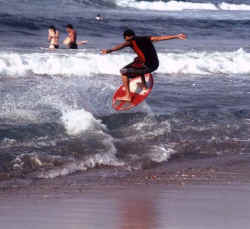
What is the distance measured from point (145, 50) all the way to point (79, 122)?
1.52m

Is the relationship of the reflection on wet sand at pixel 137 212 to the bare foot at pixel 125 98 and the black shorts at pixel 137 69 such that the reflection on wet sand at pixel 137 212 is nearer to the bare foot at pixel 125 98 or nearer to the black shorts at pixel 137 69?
the black shorts at pixel 137 69

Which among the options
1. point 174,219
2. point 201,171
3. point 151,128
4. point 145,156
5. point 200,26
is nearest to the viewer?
point 174,219

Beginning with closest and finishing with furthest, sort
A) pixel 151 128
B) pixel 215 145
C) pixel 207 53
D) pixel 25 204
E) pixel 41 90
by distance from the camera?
pixel 25 204 → pixel 215 145 → pixel 151 128 → pixel 41 90 → pixel 207 53

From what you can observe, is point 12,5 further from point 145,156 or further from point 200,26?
point 145,156

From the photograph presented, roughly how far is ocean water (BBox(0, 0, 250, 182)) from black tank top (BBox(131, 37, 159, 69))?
41.5 inches

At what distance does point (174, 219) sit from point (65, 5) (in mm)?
34901

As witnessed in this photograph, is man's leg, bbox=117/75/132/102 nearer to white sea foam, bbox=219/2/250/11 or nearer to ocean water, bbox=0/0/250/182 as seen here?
ocean water, bbox=0/0/250/182

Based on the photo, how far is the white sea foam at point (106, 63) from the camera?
1881cm

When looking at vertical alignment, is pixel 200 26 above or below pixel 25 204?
below

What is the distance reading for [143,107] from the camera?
43.5 feet

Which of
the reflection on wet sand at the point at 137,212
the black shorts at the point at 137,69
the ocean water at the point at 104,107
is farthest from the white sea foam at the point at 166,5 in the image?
the reflection on wet sand at the point at 137,212

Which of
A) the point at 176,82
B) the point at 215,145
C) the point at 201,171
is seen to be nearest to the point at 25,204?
the point at 201,171

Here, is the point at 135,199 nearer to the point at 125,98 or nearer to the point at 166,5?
the point at 125,98

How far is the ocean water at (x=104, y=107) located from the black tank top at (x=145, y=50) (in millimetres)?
1055
